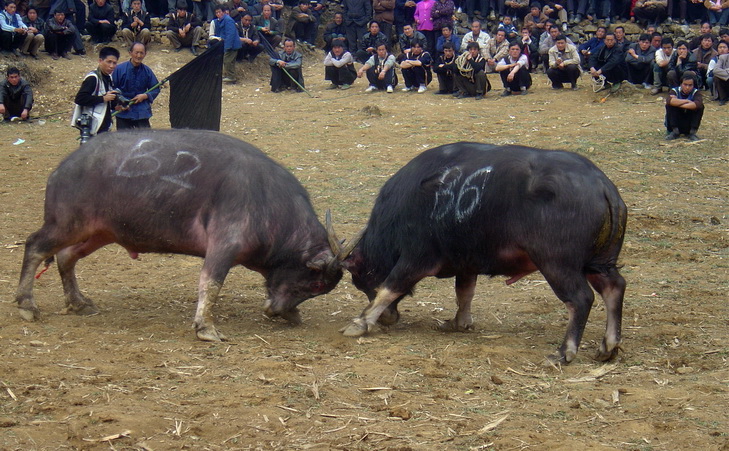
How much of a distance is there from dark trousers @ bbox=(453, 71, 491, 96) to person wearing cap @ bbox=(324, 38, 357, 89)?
2919 mm

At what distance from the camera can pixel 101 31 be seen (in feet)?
67.3

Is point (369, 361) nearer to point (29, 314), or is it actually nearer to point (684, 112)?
point (29, 314)

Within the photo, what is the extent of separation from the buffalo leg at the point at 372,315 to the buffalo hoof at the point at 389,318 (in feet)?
0.50

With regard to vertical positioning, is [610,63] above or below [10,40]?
below

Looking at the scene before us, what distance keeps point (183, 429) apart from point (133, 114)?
237 inches

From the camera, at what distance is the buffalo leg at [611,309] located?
5754mm

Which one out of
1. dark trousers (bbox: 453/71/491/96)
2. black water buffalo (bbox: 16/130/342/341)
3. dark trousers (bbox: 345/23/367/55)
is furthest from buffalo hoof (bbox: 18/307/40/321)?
dark trousers (bbox: 345/23/367/55)

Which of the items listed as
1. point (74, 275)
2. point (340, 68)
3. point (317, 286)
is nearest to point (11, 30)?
point (340, 68)

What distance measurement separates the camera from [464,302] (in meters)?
6.54

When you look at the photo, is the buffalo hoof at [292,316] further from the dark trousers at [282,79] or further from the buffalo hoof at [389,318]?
the dark trousers at [282,79]

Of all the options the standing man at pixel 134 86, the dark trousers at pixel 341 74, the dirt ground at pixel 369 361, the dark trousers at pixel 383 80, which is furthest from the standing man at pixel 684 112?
the dark trousers at pixel 341 74

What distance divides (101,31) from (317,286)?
15733 mm

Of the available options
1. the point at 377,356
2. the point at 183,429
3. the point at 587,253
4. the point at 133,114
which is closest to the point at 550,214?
the point at 587,253

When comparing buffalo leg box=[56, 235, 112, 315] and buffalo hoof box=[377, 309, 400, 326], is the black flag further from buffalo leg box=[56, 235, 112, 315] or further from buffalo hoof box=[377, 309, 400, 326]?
buffalo hoof box=[377, 309, 400, 326]
